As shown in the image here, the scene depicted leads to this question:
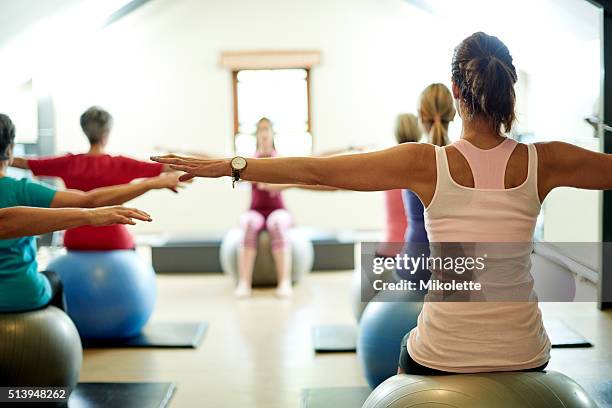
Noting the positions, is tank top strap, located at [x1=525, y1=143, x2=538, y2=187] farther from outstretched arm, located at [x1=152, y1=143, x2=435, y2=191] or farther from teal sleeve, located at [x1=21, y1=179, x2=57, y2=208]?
teal sleeve, located at [x1=21, y1=179, x2=57, y2=208]

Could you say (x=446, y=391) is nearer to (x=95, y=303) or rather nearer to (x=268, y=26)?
(x=95, y=303)

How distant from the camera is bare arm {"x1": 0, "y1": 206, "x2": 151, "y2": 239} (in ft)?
6.40

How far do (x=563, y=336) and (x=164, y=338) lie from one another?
7.22 feet

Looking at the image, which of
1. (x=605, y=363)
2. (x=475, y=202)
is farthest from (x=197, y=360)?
(x=475, y=202)

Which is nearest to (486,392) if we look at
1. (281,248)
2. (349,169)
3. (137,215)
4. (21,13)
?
(349,169)

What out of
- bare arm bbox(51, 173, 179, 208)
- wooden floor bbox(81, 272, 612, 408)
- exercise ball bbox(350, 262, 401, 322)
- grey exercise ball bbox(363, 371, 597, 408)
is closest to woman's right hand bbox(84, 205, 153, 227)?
bare arm bbox(51, 173, 179, 208)

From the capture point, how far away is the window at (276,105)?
805 cm

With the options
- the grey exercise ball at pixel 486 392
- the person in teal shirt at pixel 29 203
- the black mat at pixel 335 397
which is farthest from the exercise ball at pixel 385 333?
the grey exercise ball at pixel 486 392

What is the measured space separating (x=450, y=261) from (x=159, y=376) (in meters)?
2.29

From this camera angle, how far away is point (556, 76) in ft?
20.5

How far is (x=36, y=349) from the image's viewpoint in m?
2.94

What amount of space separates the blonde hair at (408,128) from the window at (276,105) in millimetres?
4628

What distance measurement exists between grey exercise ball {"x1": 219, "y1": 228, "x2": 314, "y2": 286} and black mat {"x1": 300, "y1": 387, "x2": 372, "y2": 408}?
2.35 m

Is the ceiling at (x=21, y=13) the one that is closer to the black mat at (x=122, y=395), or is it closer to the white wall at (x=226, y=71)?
the white wall at (x=226, y=71)
